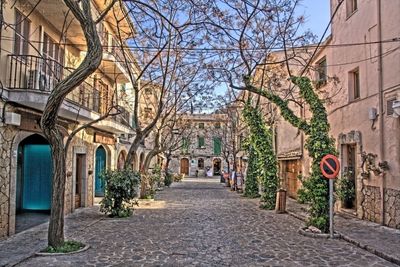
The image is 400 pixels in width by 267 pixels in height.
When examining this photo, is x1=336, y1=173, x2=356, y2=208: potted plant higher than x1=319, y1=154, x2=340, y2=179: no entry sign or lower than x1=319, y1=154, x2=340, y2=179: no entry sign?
lower

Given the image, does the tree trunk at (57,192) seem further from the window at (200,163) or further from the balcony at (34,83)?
the window at (200,163)

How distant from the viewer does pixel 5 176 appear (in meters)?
9.85

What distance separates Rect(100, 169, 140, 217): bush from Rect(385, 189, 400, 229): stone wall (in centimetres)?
849

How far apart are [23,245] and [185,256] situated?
3.75m

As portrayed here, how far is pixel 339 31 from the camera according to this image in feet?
51.0

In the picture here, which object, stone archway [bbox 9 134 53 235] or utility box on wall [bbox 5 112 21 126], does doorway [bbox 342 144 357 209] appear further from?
utility box on wall [bbox 5 112 21 126]

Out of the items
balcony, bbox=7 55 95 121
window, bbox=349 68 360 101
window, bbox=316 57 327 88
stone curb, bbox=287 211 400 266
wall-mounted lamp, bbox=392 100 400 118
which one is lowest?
stone curb, bbox=287 211 400 266

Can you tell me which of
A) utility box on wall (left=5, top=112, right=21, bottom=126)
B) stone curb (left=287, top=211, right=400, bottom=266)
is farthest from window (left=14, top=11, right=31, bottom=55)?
stone curb (left=287, top=211, right=400, bottom=266)

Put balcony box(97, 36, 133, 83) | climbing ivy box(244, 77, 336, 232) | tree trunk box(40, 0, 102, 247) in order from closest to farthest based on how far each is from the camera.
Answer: tree trunk box(40, 0, 102, 247) → climbing ivy box(244, 77, 336, 232) → balcony box(97, 36, 133, 83)

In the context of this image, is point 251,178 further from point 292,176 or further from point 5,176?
point 5,176

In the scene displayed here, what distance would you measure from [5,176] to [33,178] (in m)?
4.96

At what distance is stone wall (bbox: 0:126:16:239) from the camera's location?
9586 millimetres

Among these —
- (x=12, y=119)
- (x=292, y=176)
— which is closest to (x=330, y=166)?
(x=12, y=119)

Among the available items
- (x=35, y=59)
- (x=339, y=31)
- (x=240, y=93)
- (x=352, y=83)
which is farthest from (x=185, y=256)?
(x=240, y=93)
